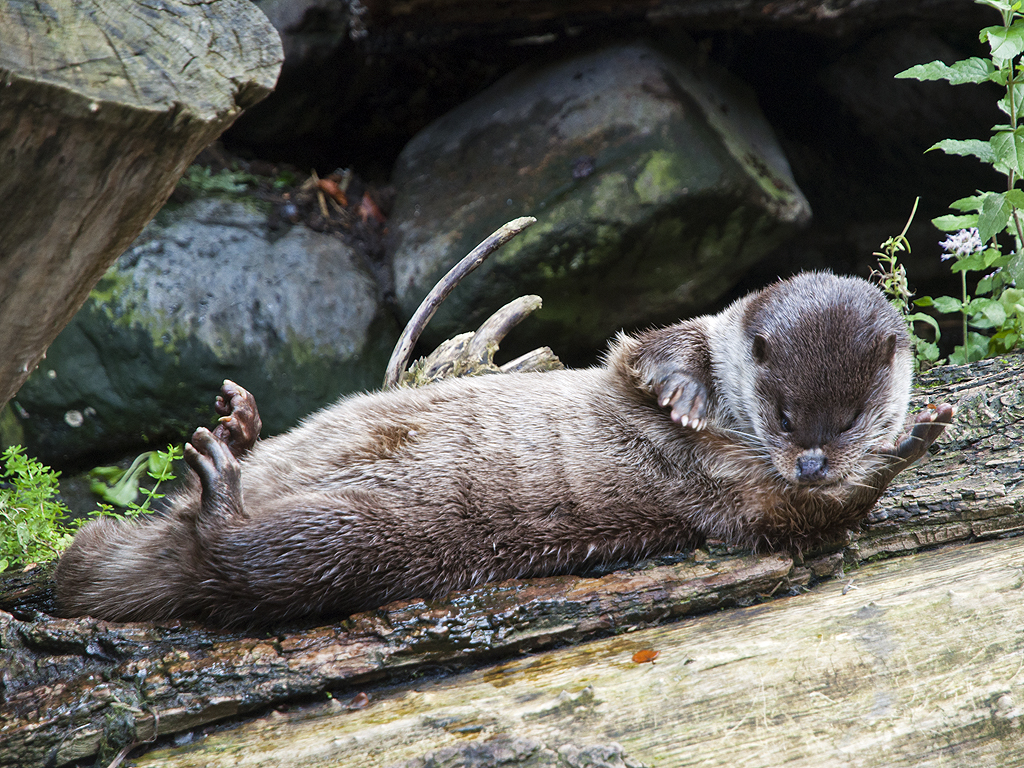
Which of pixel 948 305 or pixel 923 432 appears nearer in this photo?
pixel 923 432

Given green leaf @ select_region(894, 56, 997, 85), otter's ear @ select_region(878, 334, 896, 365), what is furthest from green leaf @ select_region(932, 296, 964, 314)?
otter's ear @ select_region(878, 334, 896, 365)

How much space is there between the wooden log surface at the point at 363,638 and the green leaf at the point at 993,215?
0.85 m

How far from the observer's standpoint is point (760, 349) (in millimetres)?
2119

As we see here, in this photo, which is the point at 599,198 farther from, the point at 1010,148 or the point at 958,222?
the point at 1010,148

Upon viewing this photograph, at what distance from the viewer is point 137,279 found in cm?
407

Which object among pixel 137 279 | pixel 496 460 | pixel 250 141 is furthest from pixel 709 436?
pixel 250 141

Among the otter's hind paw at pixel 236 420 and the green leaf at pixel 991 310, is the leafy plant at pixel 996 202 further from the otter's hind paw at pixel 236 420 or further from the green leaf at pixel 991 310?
the otter's hind paw at pixel 236 420

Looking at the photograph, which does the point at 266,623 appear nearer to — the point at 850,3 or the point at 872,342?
the point at 872,342

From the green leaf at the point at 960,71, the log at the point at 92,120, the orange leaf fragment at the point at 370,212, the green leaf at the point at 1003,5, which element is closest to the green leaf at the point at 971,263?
the green leaf at the point at 960,71

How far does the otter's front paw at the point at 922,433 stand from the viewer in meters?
1.92

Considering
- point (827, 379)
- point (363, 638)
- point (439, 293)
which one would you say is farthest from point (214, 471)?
point (827, 379)

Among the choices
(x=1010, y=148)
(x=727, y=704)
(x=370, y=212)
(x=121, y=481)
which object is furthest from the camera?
(x=370, y=212)

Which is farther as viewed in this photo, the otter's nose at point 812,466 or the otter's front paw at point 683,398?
the otter's front paw at point 683,398

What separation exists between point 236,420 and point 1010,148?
2622 millimetres
